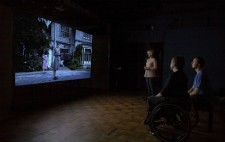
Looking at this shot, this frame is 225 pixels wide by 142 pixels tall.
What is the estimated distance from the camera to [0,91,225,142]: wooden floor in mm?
2756

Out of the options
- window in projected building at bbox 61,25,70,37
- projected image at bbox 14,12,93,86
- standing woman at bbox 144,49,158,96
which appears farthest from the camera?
window in projected building at bbox 61,25,70,37

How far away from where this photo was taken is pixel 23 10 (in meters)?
4.34

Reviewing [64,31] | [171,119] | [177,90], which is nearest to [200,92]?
[177,90]

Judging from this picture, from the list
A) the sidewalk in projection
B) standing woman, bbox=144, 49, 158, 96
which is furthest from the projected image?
standing woman, bbox=144, 49, 158, 96

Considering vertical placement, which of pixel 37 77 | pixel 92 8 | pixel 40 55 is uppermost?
pixel 92 8

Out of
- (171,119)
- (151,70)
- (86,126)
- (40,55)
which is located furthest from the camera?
(40,55)

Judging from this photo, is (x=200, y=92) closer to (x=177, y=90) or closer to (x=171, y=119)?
(x=177, y=90)

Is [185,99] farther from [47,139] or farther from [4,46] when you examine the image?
[4,46]

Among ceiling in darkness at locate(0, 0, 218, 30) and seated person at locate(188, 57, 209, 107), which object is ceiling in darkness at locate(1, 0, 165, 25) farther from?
seated person at locate(188, 57, 209, 107)

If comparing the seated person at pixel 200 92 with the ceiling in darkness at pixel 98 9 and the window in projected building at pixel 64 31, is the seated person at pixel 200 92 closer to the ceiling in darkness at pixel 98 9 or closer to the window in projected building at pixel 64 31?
the ceiling in darkness at pixel 98 9

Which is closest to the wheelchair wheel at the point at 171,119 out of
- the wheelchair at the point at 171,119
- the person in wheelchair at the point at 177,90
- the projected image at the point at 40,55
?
the wheelchair at the point at 171,119

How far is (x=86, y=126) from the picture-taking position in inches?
128

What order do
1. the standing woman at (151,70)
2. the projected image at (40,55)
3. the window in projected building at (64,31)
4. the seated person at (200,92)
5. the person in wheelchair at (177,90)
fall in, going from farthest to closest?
the window in projected building at (64,31)
the projected image at (40,55)
the standing woman at (151,70)
the seated person at (200,92)
the person in wheelchair at (177,90)

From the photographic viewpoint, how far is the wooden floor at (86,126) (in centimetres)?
276
